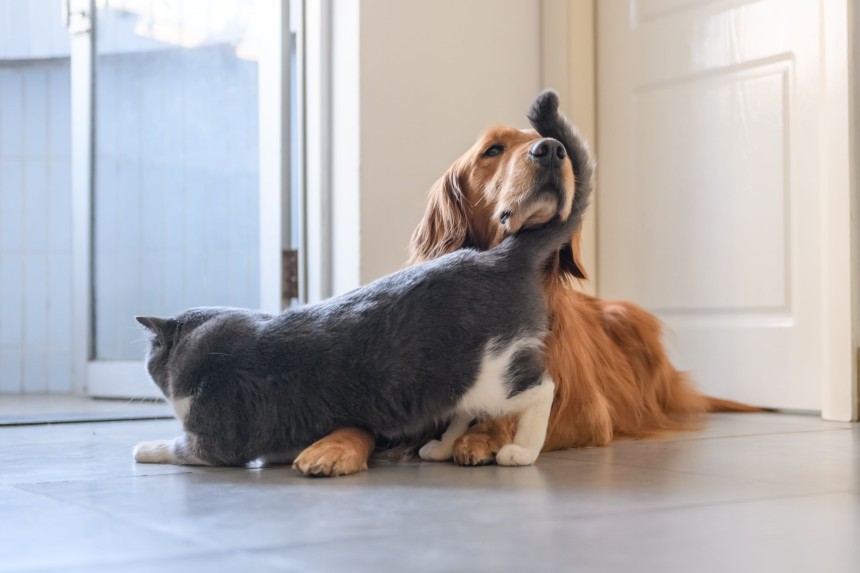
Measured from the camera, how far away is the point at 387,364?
1529 mm

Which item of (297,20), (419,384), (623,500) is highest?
(297,20)

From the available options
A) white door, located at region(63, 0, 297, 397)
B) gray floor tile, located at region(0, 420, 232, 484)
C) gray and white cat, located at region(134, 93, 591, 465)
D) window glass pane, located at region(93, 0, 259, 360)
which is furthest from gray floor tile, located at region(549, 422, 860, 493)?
window glass pane, located at region(93, 0, 259, 360)

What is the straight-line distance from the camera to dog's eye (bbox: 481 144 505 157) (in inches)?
72.6

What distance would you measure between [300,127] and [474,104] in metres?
0.53

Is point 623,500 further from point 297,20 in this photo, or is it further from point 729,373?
point 297,20

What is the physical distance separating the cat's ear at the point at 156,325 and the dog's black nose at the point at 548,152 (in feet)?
2.12

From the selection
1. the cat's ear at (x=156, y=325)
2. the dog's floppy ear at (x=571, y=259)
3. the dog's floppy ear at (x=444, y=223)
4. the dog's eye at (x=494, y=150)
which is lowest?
the cat's ear at (x=156, y=325)

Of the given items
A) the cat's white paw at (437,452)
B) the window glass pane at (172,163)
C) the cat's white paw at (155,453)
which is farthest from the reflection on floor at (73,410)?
the cat's white paw at (437,452)

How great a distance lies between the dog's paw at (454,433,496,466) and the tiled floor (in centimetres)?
A: 4

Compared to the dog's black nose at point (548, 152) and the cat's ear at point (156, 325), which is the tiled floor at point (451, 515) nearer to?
the cat's ear at point (156, 325)

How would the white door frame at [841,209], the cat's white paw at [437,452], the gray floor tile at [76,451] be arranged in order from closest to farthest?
the gray floor tile at [76,451] → the cat's white paw at [437,452] → the white door frame at [841,209]

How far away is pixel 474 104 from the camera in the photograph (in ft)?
10.1

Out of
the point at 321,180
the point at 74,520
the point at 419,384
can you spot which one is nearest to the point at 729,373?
the point at 321,180

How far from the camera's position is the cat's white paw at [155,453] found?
163 centimetres
